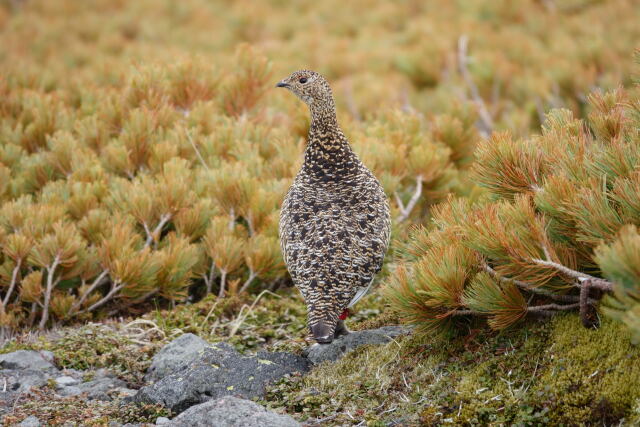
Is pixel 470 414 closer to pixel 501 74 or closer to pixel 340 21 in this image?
pixel 501 74

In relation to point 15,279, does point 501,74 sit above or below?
above

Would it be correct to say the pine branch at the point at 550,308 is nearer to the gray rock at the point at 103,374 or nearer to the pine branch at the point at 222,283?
the gray rock at the point at 103,374

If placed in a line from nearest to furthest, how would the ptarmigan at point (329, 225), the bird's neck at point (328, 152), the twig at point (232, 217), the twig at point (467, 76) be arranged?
1. the ptarmigan at point (329, 225)
2. the bird's neck at point (328, 152)
3. the twig at point (232, 217)
4. the twig at point (467, 76)

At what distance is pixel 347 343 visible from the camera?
371 cm

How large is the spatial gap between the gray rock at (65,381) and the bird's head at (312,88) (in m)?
2.08

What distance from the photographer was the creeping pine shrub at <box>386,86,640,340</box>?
263cm

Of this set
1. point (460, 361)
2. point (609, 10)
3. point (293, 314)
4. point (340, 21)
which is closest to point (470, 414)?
point (460, 361)

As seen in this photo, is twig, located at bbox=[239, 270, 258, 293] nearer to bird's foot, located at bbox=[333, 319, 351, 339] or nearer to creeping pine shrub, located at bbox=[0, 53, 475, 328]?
creeping pine shrub, located at bbox=[0, 53, 475, 328]

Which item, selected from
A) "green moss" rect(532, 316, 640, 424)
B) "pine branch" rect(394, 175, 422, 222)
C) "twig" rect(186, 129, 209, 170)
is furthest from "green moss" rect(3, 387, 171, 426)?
"pine branch" rect(394, 175, 422, 222)

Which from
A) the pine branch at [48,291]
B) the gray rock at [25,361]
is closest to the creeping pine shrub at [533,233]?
Answer: the gray rock at [25,361]

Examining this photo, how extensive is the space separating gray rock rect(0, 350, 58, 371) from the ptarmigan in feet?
4.47

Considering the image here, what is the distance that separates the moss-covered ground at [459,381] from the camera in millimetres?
2707

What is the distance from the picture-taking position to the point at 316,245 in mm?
3777

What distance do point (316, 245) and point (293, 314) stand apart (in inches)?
42.6
